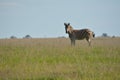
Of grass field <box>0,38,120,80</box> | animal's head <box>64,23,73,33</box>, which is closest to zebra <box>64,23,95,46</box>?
animal's head <box>64,23,73,33</box>

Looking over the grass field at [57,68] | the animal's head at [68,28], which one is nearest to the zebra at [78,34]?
the animal's head at [68,28]

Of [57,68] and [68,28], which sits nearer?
[57,68]

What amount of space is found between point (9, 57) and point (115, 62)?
4.23 meters

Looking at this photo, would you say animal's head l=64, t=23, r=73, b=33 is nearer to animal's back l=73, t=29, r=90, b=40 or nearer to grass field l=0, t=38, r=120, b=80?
animal's back l=73, t=29, r=90, b=40

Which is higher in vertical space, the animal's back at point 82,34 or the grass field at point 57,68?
the animal's back at point 82,34

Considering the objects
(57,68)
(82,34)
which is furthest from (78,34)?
(57,68)

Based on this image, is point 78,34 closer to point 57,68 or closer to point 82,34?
point 82,34

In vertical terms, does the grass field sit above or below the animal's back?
below

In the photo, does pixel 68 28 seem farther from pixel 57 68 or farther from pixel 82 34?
pixel 57 68

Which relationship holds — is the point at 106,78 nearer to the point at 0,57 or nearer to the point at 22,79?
the point at 22,79

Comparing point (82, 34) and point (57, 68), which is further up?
point (82, 34)

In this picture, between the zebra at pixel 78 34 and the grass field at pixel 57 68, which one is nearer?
the grass field at pixel 57 68

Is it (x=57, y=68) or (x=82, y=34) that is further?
(x=82, y=34)

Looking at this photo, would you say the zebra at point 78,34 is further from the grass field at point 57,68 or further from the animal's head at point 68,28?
the grass field at point 57,68
